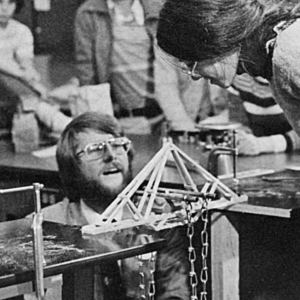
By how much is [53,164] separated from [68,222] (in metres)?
0.25

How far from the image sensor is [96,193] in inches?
114

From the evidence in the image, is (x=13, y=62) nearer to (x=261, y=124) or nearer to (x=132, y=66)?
(x=132, y=66)

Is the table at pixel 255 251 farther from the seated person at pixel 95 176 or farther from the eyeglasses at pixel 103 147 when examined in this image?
the eyeglasses at pixel 103 147

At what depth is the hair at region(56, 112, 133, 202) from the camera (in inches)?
109

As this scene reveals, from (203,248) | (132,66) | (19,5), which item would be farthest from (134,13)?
(203,248)

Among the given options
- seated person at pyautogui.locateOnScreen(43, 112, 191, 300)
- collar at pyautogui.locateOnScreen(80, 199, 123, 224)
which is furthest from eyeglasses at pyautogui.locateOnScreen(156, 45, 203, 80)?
collar at pyautogui.locateOnScreen(80, 199, 123, 224)

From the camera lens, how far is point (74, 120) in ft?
9.05

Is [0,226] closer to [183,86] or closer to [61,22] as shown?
[61,22]

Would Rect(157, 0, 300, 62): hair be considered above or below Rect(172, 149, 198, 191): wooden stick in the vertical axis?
above

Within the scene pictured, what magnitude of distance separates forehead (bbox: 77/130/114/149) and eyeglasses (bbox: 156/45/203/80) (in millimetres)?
435

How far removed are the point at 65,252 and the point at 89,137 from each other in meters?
0.73

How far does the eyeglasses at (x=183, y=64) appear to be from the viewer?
9.98 ft

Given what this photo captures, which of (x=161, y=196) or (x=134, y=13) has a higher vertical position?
(x=134, y=13)

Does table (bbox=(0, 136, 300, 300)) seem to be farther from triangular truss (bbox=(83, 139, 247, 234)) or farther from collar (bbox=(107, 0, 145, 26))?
collar (bbox=(107, 0, 145, 26))
